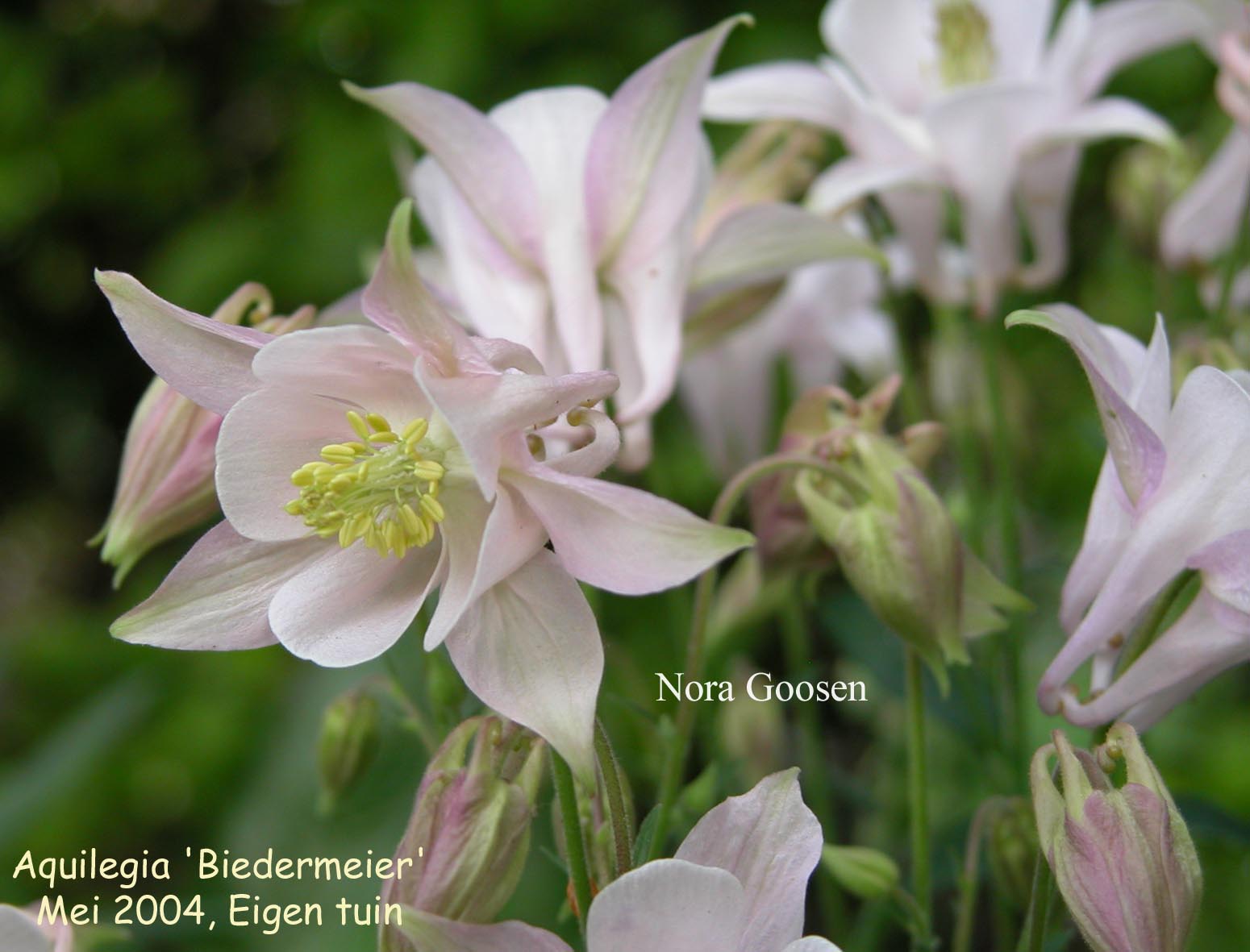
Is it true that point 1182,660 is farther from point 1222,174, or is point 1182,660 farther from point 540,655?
point 1222,174

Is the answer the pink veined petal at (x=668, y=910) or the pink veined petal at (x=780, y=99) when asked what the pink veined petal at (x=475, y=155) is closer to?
the pink veined petal at (x=780, y=99)

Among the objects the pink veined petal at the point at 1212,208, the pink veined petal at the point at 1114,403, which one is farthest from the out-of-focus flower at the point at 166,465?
the pink veined petal at the point at 1212,208

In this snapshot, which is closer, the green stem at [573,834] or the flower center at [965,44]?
the green stem at [573,834]

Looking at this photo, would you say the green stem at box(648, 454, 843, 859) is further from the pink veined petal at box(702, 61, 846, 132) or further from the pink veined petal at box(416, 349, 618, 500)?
the pink veined petal at box(702, 61, 846, 132)

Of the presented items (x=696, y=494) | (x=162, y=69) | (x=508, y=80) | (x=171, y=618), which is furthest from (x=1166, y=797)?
(x=162, y=69)

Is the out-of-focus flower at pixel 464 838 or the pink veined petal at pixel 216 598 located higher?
the pink veined petal at pixel 216 598
